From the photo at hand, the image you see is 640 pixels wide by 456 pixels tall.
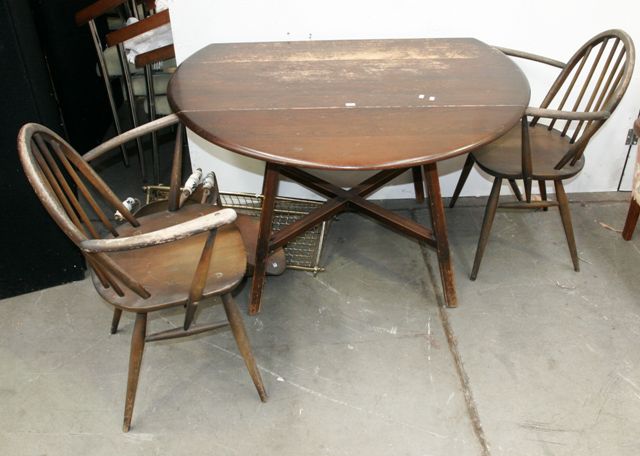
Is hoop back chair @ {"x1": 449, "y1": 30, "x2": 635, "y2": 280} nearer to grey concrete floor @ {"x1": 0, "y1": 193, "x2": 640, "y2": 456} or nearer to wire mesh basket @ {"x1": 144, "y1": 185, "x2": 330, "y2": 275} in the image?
grey concrete floor @ {"x1": 0, "y1": 193, "x2": 640, "y2": 456}

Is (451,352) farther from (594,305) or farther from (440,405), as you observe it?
(594,305)

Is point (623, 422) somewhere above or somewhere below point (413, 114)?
Answer: below

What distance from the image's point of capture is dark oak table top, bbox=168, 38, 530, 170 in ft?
5.27

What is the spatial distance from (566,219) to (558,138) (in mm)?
331

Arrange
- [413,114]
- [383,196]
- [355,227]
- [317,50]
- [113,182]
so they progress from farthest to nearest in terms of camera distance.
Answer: [113,182]
[383,196]
[355,227]
[317,50]
[413,114]

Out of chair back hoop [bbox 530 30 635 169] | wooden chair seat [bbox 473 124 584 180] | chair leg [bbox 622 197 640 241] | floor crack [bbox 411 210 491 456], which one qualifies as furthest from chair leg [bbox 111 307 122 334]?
chair leg [bbox 622 197 640 241]

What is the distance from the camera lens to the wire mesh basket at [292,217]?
2439mm

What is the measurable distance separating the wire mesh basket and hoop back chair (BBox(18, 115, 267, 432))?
58cm

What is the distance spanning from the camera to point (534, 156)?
7.23 ft

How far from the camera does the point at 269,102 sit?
1831 mm

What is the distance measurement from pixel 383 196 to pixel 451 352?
100 centimetres

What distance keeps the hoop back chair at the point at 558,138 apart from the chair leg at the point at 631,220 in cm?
34

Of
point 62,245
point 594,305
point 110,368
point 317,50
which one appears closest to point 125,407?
point 110,368

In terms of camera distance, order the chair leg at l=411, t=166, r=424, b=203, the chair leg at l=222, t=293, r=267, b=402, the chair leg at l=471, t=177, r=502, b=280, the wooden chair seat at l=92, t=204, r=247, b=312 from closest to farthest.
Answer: the wooden chair seat at l=92, t=204, r=247, b=312 → the chair leg at l=222, t=293, r=267, b=402 → the chair leg at l=471, t=177, r=502, b=280 → the chair leg at l=411, t=166, r=424, b=203
